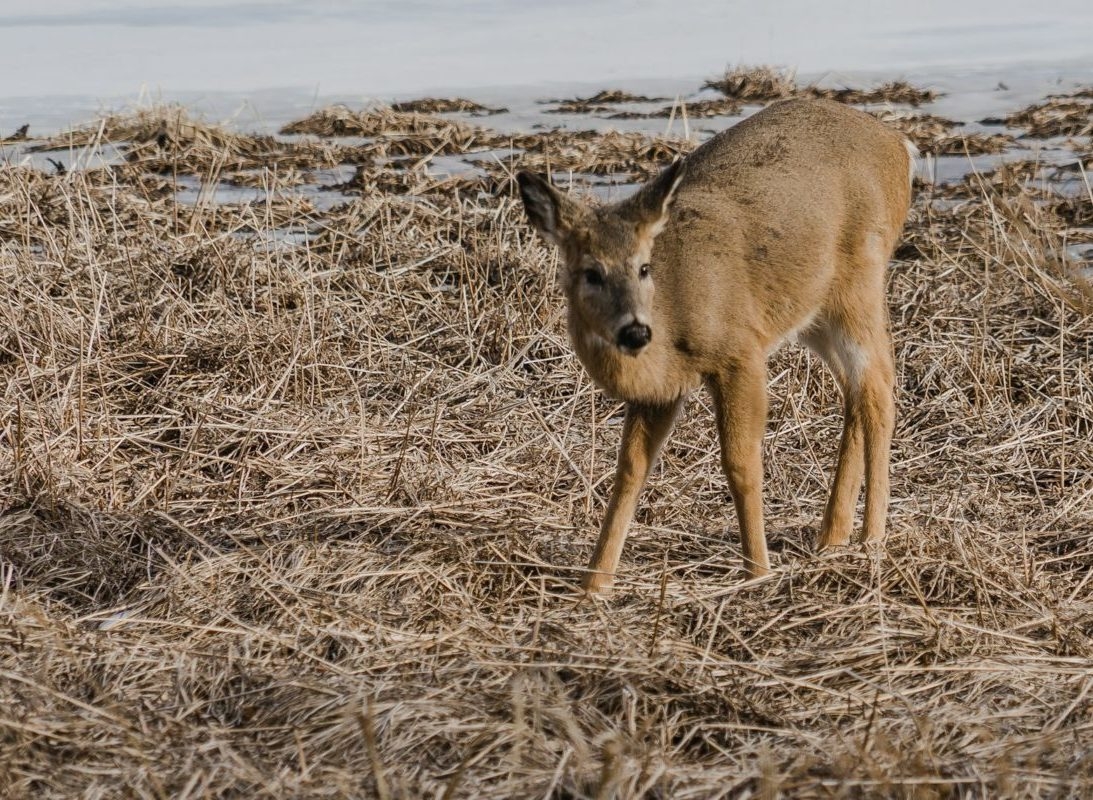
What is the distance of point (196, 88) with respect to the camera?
14.5m

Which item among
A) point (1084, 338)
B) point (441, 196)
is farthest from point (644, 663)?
point (441, 196)

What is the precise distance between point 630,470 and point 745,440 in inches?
16.8

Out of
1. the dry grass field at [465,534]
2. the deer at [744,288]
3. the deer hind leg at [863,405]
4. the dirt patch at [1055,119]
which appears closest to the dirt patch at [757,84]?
the dirt patch at [1055,119]

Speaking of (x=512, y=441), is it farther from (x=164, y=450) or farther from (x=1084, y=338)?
(x=1084, y=338)

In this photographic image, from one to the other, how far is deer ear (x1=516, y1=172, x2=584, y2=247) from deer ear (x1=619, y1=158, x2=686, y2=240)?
180 millimetres

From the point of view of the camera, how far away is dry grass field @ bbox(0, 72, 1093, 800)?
353 centimetres

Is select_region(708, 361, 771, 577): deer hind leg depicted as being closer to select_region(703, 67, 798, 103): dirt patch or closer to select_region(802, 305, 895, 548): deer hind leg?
select_region(802, 305, 895, 548): deer hind leg

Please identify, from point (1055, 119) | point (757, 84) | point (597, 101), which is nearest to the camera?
point (1055, 119)

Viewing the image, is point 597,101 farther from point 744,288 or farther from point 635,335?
point 635,335

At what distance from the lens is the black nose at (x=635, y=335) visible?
4.61 metres

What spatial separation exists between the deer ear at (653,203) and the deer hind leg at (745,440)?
58 cm

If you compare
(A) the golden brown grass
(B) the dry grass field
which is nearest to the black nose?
(B) the dry grass field

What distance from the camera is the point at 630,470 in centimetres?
518

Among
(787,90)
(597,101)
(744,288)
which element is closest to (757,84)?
(787,90)
